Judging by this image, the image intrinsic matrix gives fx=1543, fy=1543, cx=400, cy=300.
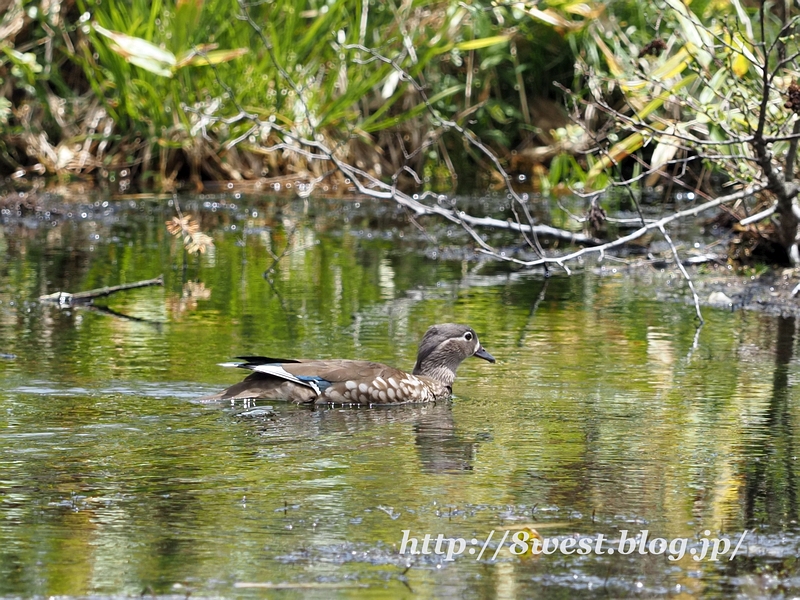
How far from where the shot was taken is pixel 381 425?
7.32 meters

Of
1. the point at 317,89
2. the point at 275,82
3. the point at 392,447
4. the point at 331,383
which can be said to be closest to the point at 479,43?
the point at 317,89

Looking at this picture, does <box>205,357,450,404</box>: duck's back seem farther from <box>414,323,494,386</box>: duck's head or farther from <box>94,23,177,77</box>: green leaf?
<box>94,23,177,77</box>: green leaf

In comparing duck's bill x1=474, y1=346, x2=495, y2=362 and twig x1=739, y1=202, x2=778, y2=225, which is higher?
twig x1=739, y1=202, x2=778, y2=225

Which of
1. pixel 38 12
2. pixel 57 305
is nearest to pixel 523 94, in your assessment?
pixel 38 12

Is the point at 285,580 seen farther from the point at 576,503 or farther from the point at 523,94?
the point at 523,94

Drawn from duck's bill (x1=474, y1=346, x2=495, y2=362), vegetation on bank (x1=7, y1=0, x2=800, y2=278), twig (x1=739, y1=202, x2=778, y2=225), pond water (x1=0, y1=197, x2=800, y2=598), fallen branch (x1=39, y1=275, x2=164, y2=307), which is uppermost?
vegetation on bank (x1=7, y1=0, x2=800, y2=278)

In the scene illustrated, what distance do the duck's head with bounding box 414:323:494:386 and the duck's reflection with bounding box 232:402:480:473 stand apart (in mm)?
294

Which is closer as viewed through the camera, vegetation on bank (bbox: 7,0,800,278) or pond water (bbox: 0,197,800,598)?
pond water (bbox: 0,197,800,598)

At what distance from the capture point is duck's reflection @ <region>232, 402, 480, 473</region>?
6586mm

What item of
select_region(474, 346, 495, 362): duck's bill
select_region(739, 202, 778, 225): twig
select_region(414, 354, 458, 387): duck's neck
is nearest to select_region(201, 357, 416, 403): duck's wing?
select_region(414, 354, 458, 387): duck's neck

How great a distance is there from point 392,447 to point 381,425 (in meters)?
0.57

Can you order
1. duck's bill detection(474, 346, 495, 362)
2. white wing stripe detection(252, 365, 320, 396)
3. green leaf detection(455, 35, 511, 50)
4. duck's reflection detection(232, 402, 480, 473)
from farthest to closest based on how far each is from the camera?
1. green leaf detection(455, 35, 511, 50)
2. duck's bill detection(474, 346, 495, 362)
3. white wing stripe detection(252, 365, 320, 396)
4. duck's reflection detection(232, 402, 480, 473)

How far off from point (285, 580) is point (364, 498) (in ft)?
3.45

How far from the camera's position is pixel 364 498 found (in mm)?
5777
